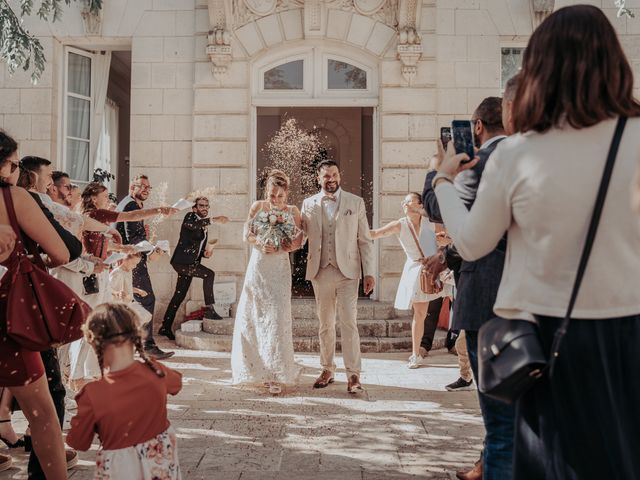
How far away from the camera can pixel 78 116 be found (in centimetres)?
1185

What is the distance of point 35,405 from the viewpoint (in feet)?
11.6

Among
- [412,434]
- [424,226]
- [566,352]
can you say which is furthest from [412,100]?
[566,352]

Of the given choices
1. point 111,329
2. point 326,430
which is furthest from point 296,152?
point 111,329

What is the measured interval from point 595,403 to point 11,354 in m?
2.68

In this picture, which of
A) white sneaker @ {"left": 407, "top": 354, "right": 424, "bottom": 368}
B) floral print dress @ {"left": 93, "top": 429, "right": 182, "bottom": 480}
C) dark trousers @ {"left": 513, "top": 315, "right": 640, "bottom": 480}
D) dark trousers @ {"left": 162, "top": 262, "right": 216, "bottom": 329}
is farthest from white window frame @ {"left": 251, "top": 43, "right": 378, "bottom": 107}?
dark trousers @ {"left": 513, "top": 315, "right": 640, "bottom": 480}

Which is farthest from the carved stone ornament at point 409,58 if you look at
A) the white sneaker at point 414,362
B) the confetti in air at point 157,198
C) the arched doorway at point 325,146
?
the white sneaker at point 414,362

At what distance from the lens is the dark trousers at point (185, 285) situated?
10.4 meters

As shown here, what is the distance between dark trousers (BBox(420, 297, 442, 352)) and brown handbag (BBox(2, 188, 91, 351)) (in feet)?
19.2

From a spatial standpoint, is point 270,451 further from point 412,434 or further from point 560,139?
point 560,139

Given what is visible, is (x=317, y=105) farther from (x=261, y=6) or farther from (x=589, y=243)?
(x=589, y=243)

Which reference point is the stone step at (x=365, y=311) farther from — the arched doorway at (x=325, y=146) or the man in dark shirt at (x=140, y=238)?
the man in dark shirt at (x=140, y=238)

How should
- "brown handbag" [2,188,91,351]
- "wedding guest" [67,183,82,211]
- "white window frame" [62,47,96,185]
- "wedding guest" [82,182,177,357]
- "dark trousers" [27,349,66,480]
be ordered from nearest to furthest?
"brown handbag" [2,188,91,351] < "dark trousers" [27,349,66,480] < "wedding guest" [82,182,177,357] < "wedding guest" [67,183,82,211] < "white window frame" [62,47,96,185]

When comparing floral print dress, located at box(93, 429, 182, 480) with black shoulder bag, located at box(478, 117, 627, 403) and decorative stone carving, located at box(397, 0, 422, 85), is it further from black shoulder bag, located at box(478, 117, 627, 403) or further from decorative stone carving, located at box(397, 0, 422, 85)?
decorative stone carving, located at box(397, 0, 422, 85)

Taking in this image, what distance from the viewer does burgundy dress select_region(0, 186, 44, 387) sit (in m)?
3.48
